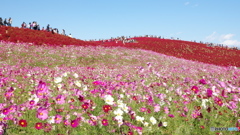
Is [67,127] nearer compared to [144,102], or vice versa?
[67,127]

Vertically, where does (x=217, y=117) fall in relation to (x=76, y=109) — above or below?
below

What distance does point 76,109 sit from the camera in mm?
4918

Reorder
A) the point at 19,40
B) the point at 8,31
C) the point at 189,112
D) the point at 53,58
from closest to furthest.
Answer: the point at 189,112, the point at 53,58, the point at 19,40, the point at 8,31

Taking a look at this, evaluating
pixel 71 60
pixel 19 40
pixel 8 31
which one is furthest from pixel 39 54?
pixel 8 31

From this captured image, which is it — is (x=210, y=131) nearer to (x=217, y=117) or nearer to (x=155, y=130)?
(x=217, y=117)

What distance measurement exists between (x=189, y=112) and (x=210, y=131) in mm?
830

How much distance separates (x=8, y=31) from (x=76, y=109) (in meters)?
31.0

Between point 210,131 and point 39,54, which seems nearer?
point 210,131

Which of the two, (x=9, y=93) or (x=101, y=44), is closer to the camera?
(x=9, y=93)

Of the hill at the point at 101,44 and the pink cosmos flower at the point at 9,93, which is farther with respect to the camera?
the hill at the point at 101,44

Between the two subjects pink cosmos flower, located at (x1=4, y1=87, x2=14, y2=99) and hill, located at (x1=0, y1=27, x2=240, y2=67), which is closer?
pink cosmos flower, located at (x1=4, y1=87, x2=14, y2=99)

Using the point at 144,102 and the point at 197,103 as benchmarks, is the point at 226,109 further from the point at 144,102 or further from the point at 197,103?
the point at 144,102

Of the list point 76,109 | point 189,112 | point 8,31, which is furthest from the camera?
point 8,31

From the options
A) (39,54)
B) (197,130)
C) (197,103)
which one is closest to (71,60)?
(39,54)
